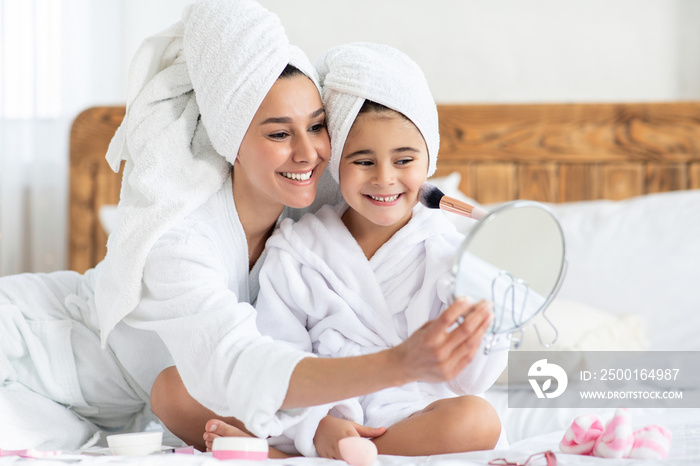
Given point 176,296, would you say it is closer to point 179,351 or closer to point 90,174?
point 179,351

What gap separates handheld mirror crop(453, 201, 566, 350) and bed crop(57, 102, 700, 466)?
88 centimetres

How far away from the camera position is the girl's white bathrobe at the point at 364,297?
1.16 m

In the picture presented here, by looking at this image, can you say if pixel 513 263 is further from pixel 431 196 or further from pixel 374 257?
pixel 374 257

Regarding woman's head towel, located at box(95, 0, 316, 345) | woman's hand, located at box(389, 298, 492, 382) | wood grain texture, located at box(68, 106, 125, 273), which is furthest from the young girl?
wood grain texture, located at box(68, 106, 125, 273)

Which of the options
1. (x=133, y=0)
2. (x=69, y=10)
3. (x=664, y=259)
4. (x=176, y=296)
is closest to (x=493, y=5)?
(x=664, y=259)

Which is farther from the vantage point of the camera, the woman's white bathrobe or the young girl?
the young girl

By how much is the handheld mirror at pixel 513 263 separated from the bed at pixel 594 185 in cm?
88

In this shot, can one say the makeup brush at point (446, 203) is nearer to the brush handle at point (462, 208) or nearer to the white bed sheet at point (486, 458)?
the brush handle at point (462, 208)

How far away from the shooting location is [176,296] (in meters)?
1.10

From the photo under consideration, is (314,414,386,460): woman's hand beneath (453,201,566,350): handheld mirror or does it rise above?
beneath

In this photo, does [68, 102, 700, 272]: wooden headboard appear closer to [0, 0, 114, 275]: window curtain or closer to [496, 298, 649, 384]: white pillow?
[0, 0, 114, 275]: window curtain

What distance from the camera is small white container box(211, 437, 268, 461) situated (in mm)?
949

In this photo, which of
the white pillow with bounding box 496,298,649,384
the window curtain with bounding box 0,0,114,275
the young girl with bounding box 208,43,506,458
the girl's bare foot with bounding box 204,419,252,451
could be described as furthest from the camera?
the window curtain with bounding box 0,0,114,275

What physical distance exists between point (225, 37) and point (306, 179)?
268mm
